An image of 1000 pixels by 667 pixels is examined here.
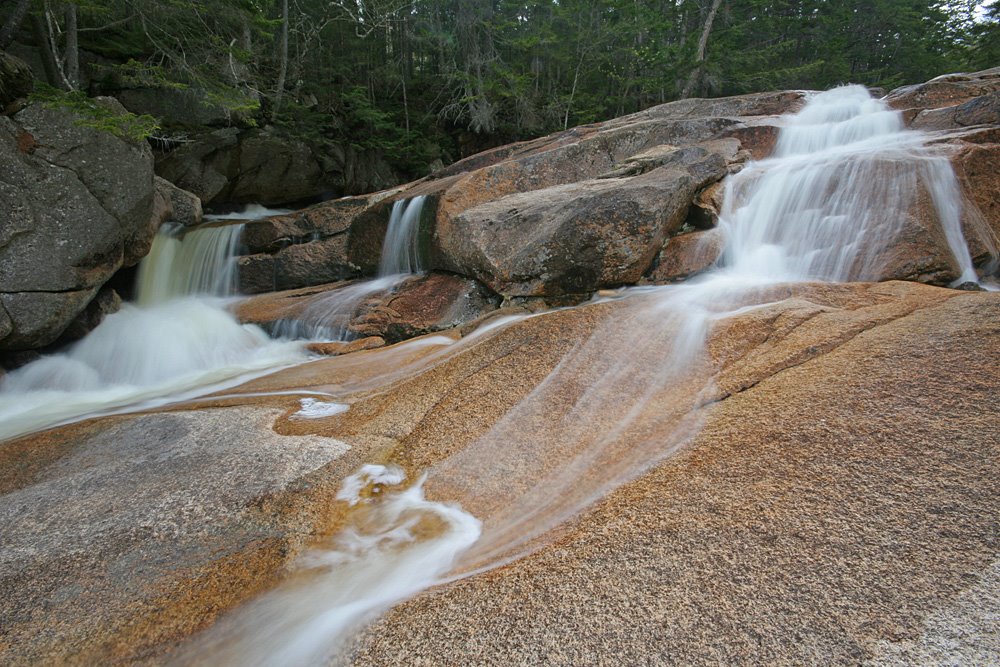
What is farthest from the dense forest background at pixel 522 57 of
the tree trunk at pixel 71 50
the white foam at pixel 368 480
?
the white foam at pixel 368 480

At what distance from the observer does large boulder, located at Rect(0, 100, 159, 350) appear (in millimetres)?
5629

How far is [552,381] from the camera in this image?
378cm

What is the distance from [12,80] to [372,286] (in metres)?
4.91

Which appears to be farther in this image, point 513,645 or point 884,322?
point 884,322

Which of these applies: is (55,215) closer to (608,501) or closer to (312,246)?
(312,246)

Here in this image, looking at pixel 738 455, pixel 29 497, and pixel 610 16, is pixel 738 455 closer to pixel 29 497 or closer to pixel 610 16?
pixel 29 497

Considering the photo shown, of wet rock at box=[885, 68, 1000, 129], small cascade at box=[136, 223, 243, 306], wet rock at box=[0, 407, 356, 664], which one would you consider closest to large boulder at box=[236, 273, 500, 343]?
small cascade at box=[136, 223, 243, 306]

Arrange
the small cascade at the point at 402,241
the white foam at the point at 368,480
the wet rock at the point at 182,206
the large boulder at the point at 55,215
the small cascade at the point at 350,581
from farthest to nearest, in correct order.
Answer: the wet rock at the point at 182,206
the small cascade at the point at 402,241
the large boulder at the point at 55,215
the white foam at the point at 368,480
the small cascade at the point at 350,581

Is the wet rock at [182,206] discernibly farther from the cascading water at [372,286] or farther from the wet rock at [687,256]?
the wet rock at [687,256]

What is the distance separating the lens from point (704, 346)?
382 cm

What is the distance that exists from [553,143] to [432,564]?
32.9ft

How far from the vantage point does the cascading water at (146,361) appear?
214 inches

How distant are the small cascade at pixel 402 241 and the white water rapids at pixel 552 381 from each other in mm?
45

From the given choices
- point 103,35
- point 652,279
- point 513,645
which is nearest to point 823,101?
point 652,279
